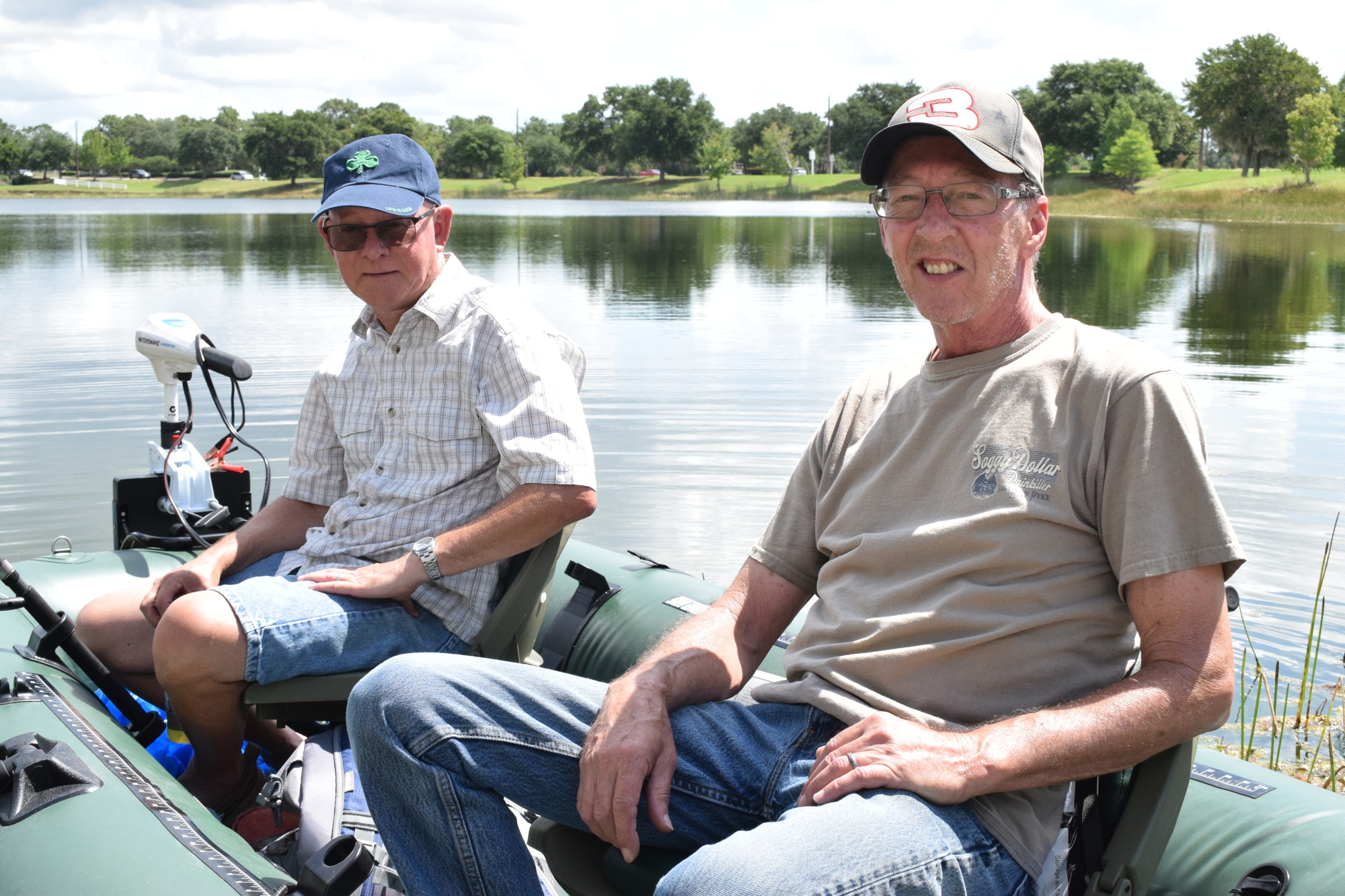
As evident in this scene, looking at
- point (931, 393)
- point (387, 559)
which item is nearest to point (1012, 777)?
point (931, 393)

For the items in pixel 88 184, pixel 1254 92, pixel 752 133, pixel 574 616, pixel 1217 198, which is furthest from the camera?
pixel 752 133

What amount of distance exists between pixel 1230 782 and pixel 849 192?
243 ft

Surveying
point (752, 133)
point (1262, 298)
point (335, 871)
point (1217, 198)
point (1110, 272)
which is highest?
point (752, 133)

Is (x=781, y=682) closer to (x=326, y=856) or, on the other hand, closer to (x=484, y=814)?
(x=484, y=814)

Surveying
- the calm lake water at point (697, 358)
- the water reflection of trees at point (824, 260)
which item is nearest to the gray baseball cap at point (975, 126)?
the calm lake water at point (697, 358)

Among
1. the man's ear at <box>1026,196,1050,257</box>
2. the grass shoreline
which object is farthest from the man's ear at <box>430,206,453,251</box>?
the grass shoreline

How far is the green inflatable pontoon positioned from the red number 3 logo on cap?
1042mm

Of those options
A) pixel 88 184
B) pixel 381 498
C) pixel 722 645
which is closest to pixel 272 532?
pixel 381 498

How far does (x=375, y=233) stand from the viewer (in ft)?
8.71

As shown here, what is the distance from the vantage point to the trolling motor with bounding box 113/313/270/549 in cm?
336

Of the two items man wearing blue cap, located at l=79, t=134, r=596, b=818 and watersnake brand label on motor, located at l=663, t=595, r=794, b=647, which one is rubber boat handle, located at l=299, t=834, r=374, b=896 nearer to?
man wearing blue cap, located at l=79, t=134, r=596, b=818

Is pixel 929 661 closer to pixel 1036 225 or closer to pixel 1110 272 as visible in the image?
pixel 1036 225

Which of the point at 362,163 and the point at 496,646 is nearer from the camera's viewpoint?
the point at 496,646

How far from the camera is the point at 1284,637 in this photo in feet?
14.4
